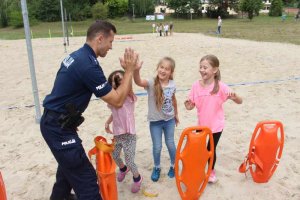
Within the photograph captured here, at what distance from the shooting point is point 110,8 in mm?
57188

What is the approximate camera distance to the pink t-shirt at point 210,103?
337 centimetres

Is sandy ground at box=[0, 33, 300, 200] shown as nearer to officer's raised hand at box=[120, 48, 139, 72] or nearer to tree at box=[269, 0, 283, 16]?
officer's raised hand at box=[120, 48, 139, 72]

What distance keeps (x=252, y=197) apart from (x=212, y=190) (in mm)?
414

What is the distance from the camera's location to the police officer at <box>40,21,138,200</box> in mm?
2408

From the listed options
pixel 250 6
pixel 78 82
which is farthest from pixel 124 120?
pixel 250 6

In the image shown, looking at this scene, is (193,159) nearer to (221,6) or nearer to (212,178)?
(212,178)

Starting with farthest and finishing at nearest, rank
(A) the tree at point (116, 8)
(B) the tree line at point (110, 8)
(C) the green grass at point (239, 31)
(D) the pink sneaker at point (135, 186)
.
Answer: (A) the tree at point (116, 8) < (B) the tree line at point (110, 8) < (C) the green grass at point (239, 31) < (D) the pink sneaker at point (135, 186)

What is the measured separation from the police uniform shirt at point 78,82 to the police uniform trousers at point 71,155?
12 cm

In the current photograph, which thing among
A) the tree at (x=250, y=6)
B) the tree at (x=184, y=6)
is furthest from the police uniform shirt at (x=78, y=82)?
the tree at (x=184, y=6)

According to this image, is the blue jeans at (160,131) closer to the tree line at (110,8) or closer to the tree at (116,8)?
the tree line at (110,8)

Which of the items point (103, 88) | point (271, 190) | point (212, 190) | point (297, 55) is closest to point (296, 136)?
point (271, 190)

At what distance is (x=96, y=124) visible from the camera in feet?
18.3

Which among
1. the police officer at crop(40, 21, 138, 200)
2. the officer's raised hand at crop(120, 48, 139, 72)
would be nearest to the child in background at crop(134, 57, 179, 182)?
the officer's raised hand at crop(120, 48, 139, 72)

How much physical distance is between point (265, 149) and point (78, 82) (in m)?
2.04
